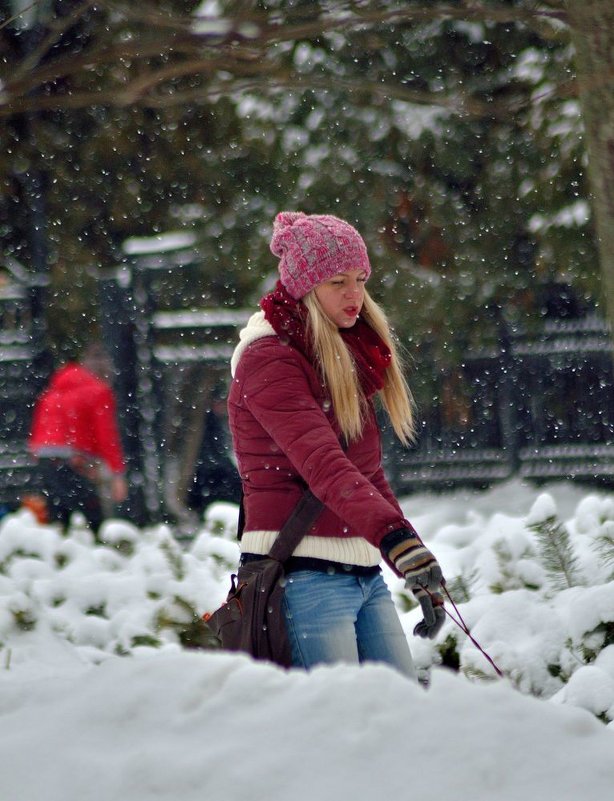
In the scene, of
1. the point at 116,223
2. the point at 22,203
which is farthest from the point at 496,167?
the point at 22,203

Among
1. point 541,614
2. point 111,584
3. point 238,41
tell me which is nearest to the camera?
point 541,614

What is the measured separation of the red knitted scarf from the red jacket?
4237 mm

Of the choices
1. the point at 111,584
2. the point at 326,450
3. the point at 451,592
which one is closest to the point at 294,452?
the point at 326,450

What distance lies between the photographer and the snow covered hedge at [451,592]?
3877 millimetres

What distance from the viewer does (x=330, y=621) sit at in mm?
2852

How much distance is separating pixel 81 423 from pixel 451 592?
3167mm

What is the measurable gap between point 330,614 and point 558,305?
696 centimetres

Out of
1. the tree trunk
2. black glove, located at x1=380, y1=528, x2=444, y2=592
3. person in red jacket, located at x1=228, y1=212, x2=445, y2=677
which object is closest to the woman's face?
person in red jacket, located at x1=228, y1=212, x2=445, y2=677

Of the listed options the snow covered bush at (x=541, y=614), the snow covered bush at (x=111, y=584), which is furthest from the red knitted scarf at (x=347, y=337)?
the snow covered bush at (x=111, y=584)

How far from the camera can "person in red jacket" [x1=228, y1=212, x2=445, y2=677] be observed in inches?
108

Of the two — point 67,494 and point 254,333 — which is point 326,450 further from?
point 67,494

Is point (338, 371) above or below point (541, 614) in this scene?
above

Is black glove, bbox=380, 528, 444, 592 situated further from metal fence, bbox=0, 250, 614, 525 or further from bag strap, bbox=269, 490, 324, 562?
metal fence, bbox=0, 250, 614, 525

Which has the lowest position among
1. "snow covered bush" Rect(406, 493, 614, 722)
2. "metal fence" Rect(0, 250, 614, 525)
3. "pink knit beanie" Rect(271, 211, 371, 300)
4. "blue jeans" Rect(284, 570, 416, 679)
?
"metal fence" Rect(0, 250, 614, 525)
